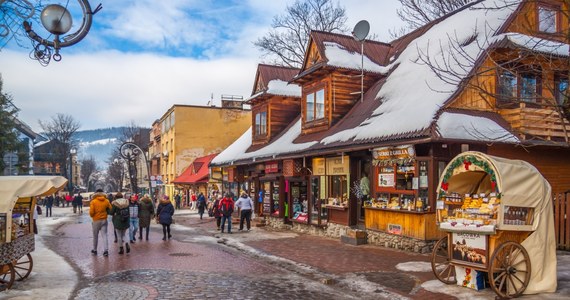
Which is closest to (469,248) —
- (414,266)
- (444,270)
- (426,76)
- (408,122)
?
(444,270)

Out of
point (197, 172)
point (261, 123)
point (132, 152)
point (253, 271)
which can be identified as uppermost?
point (261, 123)

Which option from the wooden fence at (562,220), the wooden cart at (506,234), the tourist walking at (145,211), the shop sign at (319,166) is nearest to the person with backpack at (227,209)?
the tourist walking at (145,211)

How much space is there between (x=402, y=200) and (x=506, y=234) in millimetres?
6046

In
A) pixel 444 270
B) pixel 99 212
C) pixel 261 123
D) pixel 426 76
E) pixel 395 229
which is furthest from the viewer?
pixel 261 123

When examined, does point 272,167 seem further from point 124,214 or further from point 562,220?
point 562,220

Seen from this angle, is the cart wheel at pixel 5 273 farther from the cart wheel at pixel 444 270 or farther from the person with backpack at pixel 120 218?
the cart wheel at pixel 444 270

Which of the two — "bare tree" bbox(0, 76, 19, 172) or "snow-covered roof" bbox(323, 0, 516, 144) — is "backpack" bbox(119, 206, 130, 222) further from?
"bare tree" bbox(0, 76, 19, 172)

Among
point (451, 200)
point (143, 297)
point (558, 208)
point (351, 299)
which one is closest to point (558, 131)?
point (558, 208)

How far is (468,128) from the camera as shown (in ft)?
44.2

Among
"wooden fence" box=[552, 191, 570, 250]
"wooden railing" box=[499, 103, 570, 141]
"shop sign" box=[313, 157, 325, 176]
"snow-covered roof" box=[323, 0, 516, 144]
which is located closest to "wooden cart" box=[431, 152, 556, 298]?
"snow-covered roof" box=[323, 0, 516, 144]

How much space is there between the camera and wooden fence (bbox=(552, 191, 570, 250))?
13562 mm

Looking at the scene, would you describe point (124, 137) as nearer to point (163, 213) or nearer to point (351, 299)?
point (163, 213)

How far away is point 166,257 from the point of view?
14.2 m

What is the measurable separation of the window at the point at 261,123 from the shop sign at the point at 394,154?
36.1 ft
